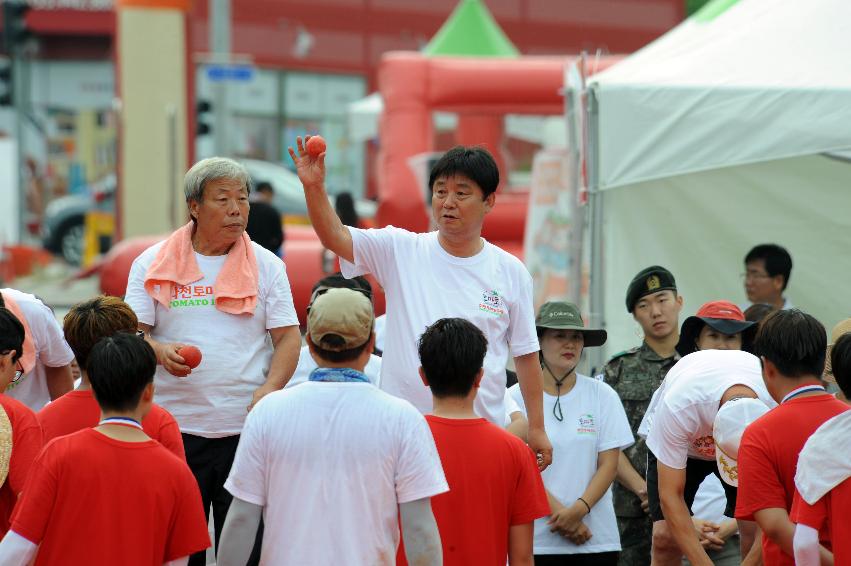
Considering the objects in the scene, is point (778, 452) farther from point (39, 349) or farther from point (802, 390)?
point (39, 349)

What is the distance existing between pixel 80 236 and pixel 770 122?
68.8ft

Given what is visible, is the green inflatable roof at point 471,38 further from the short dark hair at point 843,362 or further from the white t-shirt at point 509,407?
the short dark hair at point 843,362

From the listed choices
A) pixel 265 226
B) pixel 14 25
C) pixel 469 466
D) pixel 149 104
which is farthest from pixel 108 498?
pixel 14 25

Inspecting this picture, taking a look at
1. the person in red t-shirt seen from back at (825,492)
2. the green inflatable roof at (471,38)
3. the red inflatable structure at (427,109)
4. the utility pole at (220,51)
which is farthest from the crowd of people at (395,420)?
the green inflatable roof at (471,38)

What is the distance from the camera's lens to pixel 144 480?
11.7 feet

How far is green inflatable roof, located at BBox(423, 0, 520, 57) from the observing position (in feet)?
63.8

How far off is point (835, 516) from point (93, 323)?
7.49 ft

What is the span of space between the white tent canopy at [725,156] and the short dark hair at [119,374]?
13.4ft

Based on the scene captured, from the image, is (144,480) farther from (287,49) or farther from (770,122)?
(287,49)

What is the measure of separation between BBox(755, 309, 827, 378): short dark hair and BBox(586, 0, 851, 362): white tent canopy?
2.86 m

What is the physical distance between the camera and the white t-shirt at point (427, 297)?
448 centimetres

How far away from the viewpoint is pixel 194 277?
4.82 m

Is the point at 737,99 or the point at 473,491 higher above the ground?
the point at 737,99

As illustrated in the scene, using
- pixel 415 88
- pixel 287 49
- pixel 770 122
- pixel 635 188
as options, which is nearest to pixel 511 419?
pixel 770 122
